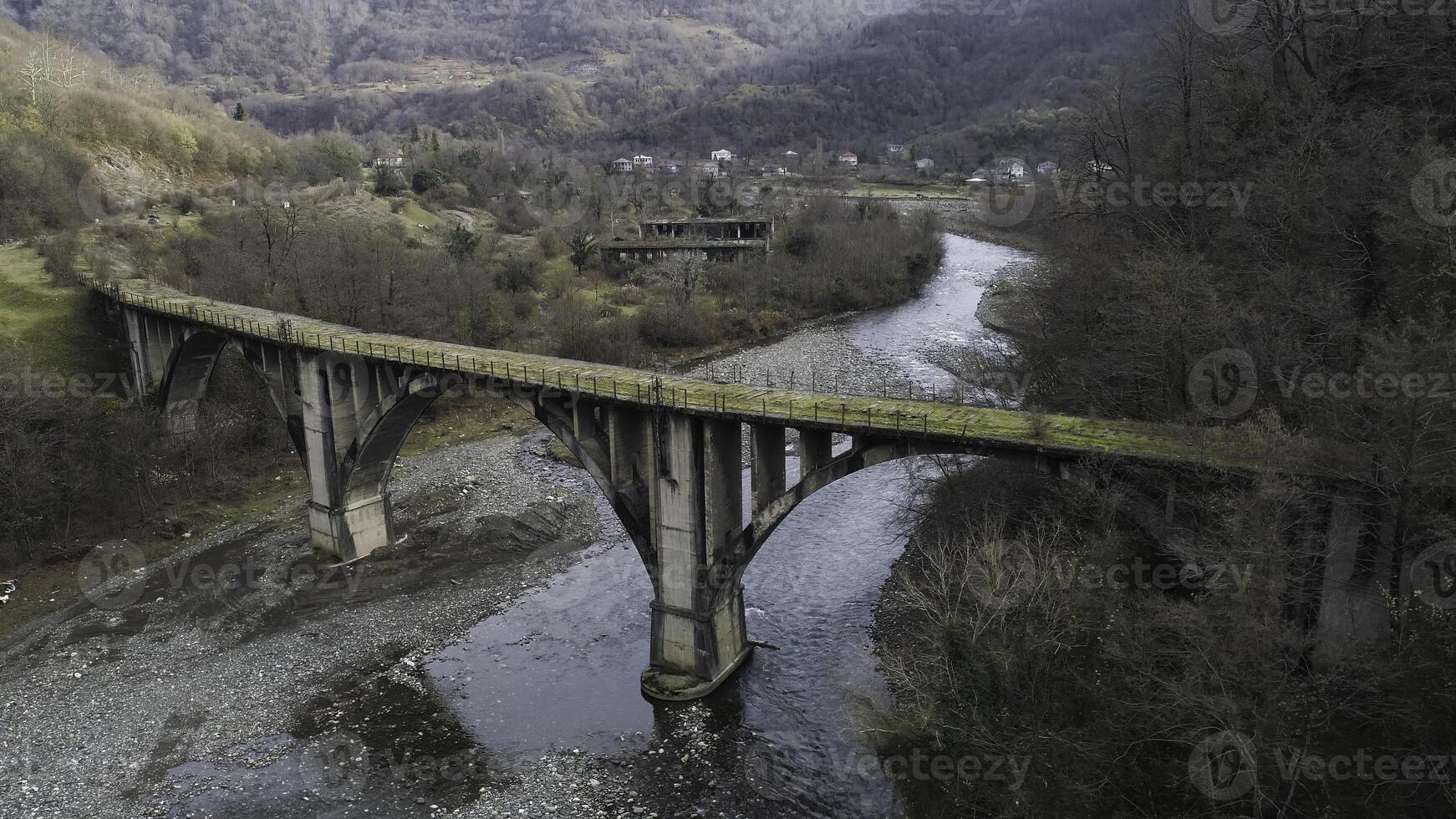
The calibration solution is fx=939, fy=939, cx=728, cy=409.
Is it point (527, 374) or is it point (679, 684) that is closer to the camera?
point (679, 684)

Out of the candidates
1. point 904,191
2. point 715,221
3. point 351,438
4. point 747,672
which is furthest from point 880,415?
point 904,191

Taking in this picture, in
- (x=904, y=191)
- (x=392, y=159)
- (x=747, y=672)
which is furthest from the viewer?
(x=904, y=191)

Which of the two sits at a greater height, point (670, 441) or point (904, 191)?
point (904, 191)

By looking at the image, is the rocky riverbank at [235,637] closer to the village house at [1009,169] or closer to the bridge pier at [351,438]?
the bridge pier at [351,438]

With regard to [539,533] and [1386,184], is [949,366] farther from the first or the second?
[1386,184]

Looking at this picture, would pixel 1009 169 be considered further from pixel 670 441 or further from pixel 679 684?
pixel 679 684
